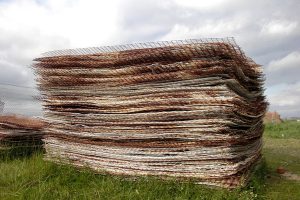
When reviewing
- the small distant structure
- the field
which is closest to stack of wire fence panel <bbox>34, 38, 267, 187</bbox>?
the field

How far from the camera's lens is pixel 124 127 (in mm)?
6660

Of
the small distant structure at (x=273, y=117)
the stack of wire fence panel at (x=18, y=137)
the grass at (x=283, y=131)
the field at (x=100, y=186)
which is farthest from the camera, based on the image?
the small distant structure at (x=273, y=117)

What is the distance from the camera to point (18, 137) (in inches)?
349

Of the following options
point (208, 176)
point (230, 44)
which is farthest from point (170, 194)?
A: point (230, 44)

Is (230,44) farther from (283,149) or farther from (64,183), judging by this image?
(283,149)

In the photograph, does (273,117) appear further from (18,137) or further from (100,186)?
(100,186)

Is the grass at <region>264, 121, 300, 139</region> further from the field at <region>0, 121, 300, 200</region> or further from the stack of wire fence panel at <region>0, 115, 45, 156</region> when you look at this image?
the stack of wire fence panel at <region>0, 115, 45, 156</region>

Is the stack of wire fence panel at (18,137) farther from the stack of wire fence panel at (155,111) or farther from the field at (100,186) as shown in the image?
the stack of wire fence panel at (155,111)

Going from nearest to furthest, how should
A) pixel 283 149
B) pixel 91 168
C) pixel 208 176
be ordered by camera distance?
1. pixel 208 176
2. pixel 91 168
3. pixel 283 149

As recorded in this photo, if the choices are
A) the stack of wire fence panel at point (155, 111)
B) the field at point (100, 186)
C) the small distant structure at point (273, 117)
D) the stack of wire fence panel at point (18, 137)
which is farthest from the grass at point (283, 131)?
the stack of wire fence panel at point (18, 137)

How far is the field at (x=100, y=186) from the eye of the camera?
5961mm

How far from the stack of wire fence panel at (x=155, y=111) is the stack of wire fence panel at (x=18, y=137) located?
137 cm

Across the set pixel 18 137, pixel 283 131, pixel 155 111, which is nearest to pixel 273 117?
pixel 283 131

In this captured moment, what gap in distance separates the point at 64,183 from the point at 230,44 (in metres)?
3.16
